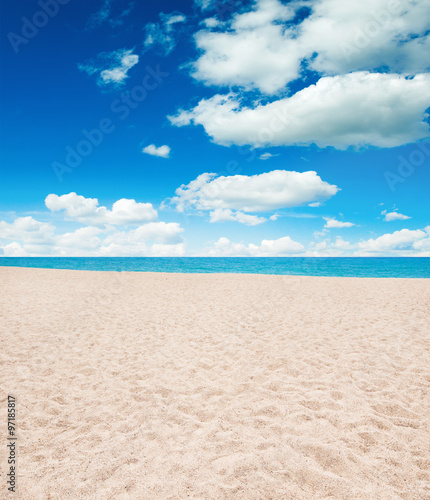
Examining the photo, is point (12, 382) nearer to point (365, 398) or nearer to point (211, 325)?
point (211, 325)

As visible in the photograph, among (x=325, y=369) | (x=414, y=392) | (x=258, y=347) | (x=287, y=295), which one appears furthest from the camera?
(x=287, y=295)

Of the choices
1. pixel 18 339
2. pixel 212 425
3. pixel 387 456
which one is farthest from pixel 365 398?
pixel 18 339

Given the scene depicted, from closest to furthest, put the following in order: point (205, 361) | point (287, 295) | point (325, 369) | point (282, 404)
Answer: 1. point (282, 404)
2. point (325, 369)
3. point (205, 361)
4. point (287, 295)

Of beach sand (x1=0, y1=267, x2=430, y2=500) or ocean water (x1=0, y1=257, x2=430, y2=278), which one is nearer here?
beach sand (x1=0, y1=267, x2=430, y2=500)

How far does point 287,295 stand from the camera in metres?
17.3

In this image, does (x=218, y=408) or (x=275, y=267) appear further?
(x=275, y=267)

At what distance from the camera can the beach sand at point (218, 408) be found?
3543mm

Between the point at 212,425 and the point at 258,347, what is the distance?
380 cm

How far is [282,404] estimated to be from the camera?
5.16m

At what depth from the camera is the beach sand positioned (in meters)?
3.54

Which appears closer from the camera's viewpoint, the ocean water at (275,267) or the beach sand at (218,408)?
the beach sand at (218,408)

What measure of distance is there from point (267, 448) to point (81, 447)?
8.92ft

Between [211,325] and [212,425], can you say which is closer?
[212,425]

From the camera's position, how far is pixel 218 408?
510 centimetres
